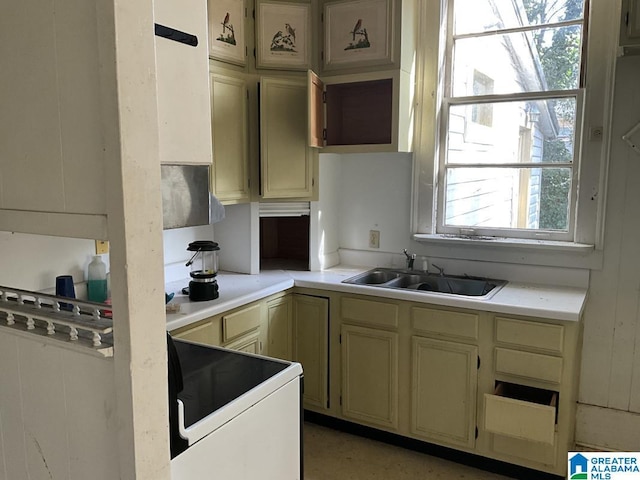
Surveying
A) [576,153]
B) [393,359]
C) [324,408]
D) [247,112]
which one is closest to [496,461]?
[393,359]

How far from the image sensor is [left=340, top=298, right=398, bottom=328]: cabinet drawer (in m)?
2.69

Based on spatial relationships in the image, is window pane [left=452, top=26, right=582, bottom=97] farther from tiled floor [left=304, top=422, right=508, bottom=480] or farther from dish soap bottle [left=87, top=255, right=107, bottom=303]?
dish soap bottle [left=87, top=255, right=107, bottom=303]

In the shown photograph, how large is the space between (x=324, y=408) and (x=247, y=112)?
1.73m

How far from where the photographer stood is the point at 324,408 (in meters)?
2.96

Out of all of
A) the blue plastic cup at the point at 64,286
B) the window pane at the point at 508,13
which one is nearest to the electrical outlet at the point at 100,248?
the blue plastic cup at the point at 64,286

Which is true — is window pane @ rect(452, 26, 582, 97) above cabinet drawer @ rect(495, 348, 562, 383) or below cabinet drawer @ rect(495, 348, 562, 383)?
above

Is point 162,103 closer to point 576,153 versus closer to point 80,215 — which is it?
point 80,215

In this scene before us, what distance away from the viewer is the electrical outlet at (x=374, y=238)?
332 cm

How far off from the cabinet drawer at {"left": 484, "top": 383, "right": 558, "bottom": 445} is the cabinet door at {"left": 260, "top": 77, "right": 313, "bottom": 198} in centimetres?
152

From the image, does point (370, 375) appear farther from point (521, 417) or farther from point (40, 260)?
point (40, 260)

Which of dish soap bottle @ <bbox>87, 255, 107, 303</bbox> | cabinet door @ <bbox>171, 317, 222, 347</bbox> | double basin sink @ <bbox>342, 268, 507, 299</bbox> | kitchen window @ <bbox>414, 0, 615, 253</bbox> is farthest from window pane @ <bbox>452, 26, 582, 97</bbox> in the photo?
dish soap bottle @ <bbox>87, 255, 107, 303</bbox>

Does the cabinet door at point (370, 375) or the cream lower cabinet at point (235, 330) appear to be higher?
the cream lower cabinet at point (235, 330)

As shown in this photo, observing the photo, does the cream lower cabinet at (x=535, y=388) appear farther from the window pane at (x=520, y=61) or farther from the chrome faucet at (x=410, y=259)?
the window pane at (x=520, y=61)

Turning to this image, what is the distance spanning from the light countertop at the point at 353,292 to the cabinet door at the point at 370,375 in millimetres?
245
